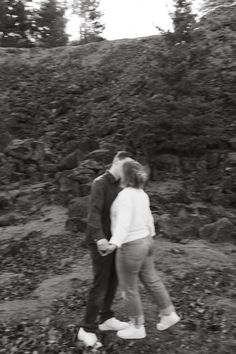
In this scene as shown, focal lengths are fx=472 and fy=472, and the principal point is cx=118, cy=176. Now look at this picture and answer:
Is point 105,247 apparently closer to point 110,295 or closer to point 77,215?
point 110,295

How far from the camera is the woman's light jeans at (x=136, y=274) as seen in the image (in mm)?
4629

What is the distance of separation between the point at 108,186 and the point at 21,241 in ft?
15.0

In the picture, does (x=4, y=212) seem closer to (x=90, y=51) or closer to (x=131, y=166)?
(x=131, y=166)

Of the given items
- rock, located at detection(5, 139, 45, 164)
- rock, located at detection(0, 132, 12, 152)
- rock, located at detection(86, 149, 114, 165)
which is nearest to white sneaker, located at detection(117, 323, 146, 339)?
rock, located at detection(86, 149, 114, 165)

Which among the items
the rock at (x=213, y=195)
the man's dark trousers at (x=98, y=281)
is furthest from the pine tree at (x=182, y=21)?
the man's dark trousers at (x=98, y=281)

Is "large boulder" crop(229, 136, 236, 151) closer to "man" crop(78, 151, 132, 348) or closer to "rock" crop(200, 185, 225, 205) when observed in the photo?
"rock" crop(200, 185, 225, 205)

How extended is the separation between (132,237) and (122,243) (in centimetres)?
16

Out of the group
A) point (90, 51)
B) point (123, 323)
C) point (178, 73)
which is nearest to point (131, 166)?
point (123, 323)

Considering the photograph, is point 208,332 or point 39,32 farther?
point 39,32

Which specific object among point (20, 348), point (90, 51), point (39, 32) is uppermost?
point (39, 32)

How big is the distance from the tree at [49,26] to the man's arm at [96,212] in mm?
22857

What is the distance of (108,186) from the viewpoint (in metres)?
4.78

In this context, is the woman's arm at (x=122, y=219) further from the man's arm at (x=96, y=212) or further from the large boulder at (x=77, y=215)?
the large boulder at (x=77, y=215)

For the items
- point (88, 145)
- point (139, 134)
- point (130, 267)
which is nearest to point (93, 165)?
point (139, 134)
